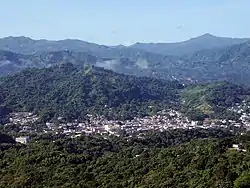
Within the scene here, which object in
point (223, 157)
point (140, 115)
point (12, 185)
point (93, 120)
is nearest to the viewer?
point (223, 157)

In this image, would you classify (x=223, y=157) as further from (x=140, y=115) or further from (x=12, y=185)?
(x=140, y=115)

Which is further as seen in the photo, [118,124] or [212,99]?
[212,99]

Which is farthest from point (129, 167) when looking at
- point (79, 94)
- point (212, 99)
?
point (79, 94)

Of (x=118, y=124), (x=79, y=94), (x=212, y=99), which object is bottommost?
(x=118, y=124)

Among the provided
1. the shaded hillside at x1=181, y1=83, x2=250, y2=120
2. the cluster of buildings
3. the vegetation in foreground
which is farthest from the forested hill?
the vegetation in foreground

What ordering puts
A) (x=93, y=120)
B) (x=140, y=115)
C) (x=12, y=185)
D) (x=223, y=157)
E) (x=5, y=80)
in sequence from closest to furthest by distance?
(x=223, y=157), (x=12, y=185), (x=93, y=120), (x=140, y=115), (x=5, y=80)

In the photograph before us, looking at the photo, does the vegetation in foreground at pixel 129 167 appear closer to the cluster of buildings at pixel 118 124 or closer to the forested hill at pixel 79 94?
the cluster of buildings at pixel 118 124

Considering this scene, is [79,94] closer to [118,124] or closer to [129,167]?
[118,124]

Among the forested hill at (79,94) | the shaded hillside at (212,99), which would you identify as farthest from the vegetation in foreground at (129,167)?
the shaded hillside at (212,99)

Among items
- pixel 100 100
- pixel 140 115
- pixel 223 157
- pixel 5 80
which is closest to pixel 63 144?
pixel 223 157
